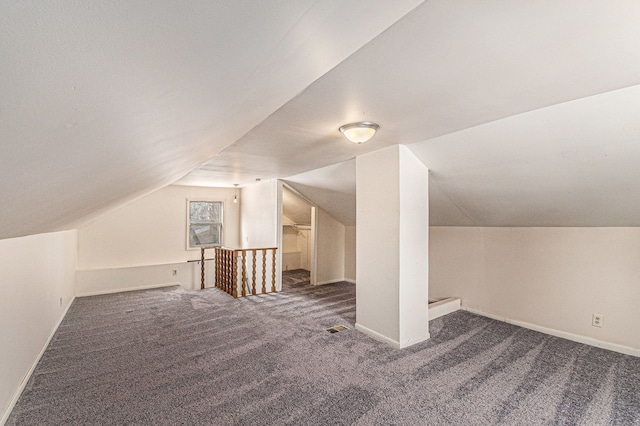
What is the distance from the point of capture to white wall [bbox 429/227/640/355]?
3.07 metres

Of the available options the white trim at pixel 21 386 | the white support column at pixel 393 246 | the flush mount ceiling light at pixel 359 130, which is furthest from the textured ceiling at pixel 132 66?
the white support column at pixel 393 246

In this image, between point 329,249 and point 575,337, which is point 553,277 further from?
point 329,249

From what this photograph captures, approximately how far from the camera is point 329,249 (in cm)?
612

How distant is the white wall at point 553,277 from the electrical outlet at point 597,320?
0.03m

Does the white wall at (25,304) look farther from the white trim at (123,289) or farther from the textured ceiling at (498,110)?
the textured ceiling at (498,110)

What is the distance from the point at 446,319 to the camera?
392 centimetres

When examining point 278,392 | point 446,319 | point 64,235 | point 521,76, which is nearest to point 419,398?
point 278,392

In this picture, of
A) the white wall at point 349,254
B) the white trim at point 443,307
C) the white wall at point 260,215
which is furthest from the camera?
the white wall at point 349,254

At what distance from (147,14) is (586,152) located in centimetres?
308

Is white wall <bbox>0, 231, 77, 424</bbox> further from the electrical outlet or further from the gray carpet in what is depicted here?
the electrical outlet

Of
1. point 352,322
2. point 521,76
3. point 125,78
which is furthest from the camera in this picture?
point 352,322

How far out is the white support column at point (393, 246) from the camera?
312 cm

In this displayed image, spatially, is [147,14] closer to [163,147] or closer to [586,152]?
[163,147]

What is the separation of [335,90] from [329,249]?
451 cm
